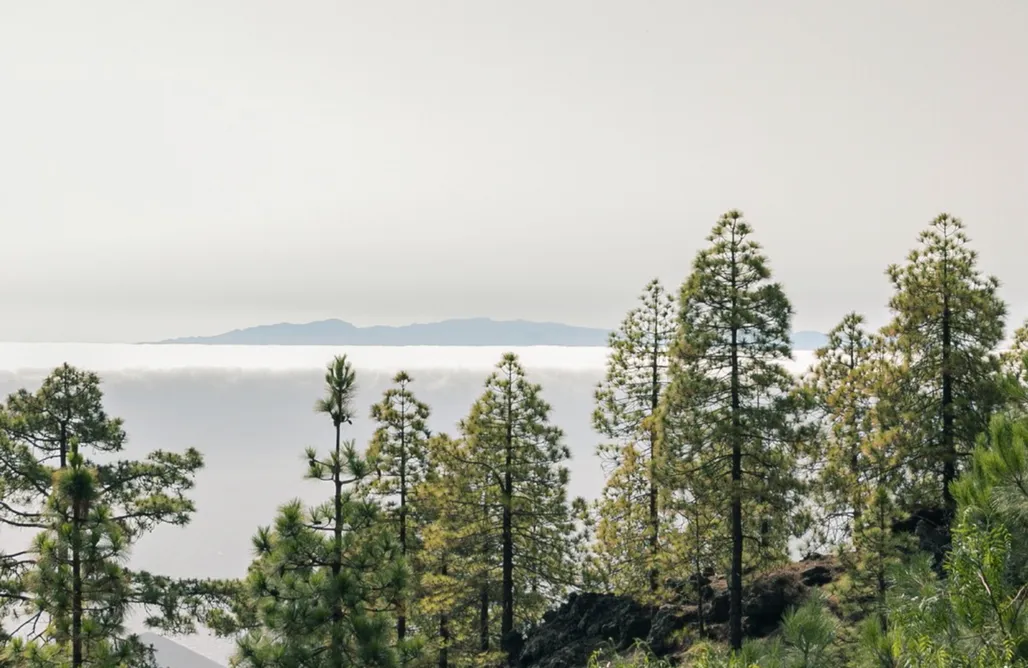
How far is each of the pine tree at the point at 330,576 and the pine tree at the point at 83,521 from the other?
8.25ft

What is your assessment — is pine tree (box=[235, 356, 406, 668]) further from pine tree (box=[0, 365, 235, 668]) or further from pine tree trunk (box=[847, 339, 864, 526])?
pine tree trunk (box=[847, 339, 864, 526])

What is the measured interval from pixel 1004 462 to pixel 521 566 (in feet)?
75.7

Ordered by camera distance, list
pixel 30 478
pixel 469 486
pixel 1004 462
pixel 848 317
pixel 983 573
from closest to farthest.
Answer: pixel 983 573
pixel 1004 462
pixel 30 478
pixel 469 486
pixel 848 317

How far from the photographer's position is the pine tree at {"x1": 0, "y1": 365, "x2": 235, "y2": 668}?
508 inches

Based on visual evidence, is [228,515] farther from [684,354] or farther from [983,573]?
[983,573]

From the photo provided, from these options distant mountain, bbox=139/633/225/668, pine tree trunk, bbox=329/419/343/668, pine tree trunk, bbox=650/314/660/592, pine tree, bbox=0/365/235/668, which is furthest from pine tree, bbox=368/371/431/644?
distant mountain, bbox=139/633/225/668

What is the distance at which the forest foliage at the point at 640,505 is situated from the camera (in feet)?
24.5

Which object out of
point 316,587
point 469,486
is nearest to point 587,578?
point 469,486

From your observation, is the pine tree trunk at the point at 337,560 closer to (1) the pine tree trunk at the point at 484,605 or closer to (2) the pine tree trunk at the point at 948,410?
(1) the pine tree trunk at the point at 484,605

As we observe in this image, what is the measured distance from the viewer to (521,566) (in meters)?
27.8

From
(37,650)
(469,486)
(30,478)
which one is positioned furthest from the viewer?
(469,486)

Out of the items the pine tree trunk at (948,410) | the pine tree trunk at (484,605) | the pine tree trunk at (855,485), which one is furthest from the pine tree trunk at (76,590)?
the pine tree trunk at (948,410)

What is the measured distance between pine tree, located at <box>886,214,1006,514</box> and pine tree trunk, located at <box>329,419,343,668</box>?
16292 mm

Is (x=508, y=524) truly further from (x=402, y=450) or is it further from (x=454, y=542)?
(x=402, y=450)
